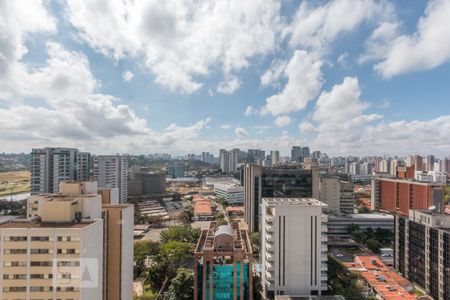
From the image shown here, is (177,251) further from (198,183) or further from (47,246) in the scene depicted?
(198,183)

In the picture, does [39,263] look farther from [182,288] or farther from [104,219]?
[182,288]

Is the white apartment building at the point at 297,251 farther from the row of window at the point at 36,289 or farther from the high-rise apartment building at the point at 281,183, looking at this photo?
the high-rise apartment building at the point at 281,183

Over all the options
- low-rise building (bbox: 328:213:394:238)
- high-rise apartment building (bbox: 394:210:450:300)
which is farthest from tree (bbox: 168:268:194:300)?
low-rise building (bbox: 328:213:394:238)

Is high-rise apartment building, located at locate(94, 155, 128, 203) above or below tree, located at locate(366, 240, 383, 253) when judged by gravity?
above

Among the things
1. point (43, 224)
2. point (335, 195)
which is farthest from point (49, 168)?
point (335, 195)

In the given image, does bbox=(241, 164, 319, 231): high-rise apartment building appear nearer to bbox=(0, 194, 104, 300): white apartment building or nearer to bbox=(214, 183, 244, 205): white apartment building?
bbox=(0, 194, 104, 300): white apartment building

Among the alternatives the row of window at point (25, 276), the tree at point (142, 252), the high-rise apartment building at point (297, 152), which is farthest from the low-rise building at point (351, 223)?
the high-rise apartment building at point (297, 152)
